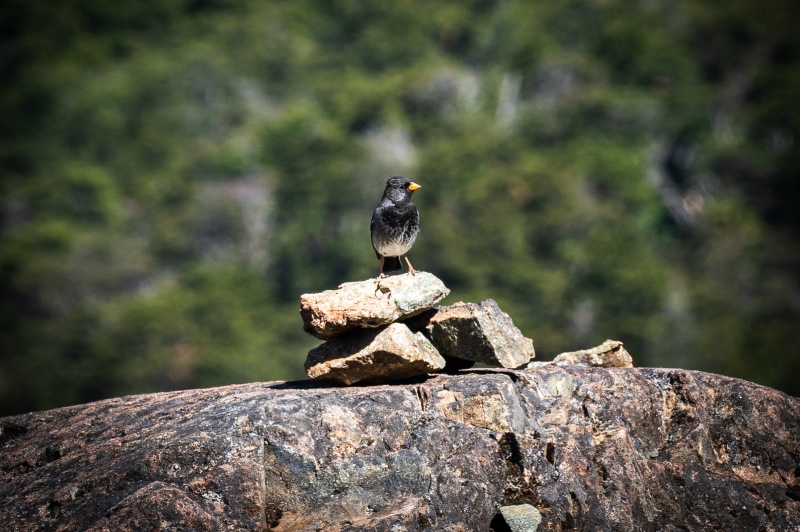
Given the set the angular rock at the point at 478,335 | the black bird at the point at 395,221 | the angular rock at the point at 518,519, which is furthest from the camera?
the black bird at the point at 395,221

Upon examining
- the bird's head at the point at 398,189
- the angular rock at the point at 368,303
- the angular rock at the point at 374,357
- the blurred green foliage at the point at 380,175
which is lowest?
the angular rock at the point at 374,357

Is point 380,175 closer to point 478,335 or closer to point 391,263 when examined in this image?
point 391,263

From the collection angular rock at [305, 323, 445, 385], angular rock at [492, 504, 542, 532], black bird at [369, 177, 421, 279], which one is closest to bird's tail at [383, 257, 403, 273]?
black bird at [369, 177, 421, 279]

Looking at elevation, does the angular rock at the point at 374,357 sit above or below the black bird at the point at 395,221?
below

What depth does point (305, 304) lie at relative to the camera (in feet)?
36.9

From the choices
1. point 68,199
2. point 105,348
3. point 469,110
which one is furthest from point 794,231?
point 68,199

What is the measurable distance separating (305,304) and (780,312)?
261 feet

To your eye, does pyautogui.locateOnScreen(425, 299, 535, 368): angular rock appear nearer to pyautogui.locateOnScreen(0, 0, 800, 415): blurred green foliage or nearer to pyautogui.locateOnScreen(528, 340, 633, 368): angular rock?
pyautogui.locateOnScreen(528, 340, 633, 368): angular rock

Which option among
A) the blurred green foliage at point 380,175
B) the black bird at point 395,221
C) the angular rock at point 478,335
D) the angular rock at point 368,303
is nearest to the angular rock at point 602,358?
the angular rock at point 478,335

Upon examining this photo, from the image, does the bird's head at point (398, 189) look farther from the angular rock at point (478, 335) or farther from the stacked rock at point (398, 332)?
the angular rock at point (478, 335)

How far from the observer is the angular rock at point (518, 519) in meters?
9.75

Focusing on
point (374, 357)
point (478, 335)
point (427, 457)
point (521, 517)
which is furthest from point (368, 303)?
point (521, 517)

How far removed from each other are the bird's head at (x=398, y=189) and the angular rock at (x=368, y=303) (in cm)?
171

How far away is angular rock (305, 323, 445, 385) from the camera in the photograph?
1091 cm
